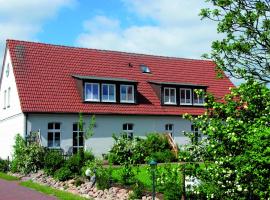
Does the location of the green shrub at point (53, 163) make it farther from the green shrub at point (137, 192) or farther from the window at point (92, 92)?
the window at point (92, 92)

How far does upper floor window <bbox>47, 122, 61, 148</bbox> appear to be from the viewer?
3069 centimetres

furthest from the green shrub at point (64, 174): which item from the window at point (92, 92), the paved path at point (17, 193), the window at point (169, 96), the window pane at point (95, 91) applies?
the window at point (169, 96)

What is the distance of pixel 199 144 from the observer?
10.9 metres

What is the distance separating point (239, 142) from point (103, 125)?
23820 mm

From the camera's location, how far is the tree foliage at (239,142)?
28.2ft

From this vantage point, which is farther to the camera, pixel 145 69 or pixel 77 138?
pixel 145 69

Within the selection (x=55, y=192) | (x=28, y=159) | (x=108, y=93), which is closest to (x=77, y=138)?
(x=108, y=93)

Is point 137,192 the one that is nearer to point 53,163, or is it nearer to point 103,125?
point 53,163

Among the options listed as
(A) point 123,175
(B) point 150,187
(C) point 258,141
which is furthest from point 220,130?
(A) point 123,175

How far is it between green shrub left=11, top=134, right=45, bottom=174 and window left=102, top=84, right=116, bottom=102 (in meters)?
8.10

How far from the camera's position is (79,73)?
113ft

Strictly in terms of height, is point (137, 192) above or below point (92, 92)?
below

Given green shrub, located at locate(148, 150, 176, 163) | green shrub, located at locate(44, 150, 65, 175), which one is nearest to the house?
green shrub, located at locate(148, 150, 176, 163)

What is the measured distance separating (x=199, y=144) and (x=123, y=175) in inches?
240
